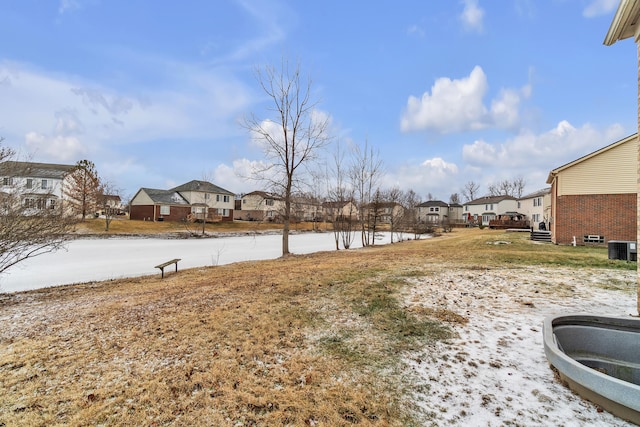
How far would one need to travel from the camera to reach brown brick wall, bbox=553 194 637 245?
48.2ft

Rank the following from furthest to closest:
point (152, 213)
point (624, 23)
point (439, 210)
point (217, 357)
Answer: point (439, 210), point (152, 213), point (624, 23), point (217, 357)

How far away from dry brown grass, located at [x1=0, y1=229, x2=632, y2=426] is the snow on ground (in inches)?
13.2

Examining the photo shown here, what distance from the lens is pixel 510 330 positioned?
4.55 metres

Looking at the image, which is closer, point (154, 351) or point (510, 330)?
point (154, 351)

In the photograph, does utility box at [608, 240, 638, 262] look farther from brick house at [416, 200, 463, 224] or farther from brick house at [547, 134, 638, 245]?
brick house at [416, 200, 463, 224]

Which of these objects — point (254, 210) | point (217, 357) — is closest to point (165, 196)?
point (254, 210)

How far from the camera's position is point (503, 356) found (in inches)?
150

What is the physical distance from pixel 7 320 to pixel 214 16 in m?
13.0

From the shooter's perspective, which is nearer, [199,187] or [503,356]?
[503,356]

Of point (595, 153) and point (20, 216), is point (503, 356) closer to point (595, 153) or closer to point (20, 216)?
point (20, 216)

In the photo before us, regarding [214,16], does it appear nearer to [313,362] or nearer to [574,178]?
[313,362]

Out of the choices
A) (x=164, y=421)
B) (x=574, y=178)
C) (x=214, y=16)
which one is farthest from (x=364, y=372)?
(x=574, y=178)

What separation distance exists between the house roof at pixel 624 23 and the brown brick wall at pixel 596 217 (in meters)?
13.7

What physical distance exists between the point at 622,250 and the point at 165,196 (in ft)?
168
